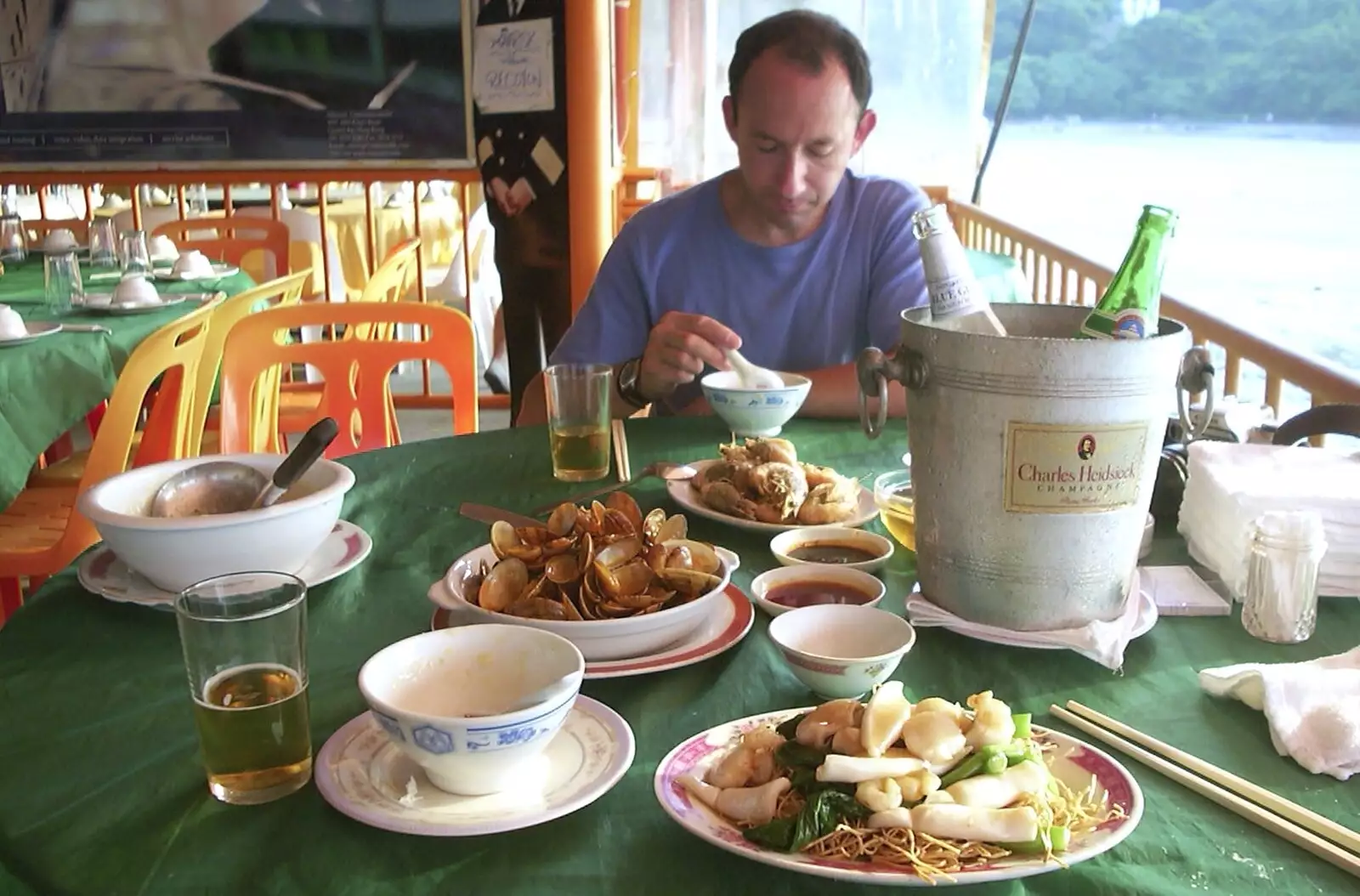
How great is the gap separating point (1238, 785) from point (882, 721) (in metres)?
0.24

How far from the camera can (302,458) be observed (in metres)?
1.04

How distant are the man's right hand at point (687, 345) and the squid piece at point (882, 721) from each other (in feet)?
3.09

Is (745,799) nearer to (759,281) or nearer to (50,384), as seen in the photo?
(759,281)

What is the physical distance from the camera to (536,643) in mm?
737

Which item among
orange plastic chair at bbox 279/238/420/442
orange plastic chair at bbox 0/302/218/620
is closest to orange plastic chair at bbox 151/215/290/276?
orange plastic chair at bbox 279/238/420/442

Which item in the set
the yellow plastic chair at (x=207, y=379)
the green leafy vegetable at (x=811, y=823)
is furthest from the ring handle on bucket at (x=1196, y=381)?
the yellow plastic chair at (x=207, y=379)

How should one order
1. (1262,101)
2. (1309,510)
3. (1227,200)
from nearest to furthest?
1. (1309,510)
2. (1262,101)
3. (1227,200)

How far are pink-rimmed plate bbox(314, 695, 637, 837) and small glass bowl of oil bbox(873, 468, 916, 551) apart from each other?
0.48 metres

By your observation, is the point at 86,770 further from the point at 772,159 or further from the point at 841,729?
the point at 772,159

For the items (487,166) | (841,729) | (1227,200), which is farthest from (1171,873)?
(487,166)

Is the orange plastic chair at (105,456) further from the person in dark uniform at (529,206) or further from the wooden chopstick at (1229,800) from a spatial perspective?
the wooden chopstick at (1229,800)

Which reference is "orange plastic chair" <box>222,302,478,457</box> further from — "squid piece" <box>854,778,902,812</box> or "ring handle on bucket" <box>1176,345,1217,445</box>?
"squid piece" <box>854,778,902,812</box>

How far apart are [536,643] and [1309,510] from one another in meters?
0.68

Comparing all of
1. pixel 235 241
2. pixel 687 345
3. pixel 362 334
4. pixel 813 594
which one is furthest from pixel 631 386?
pixel 235 241
